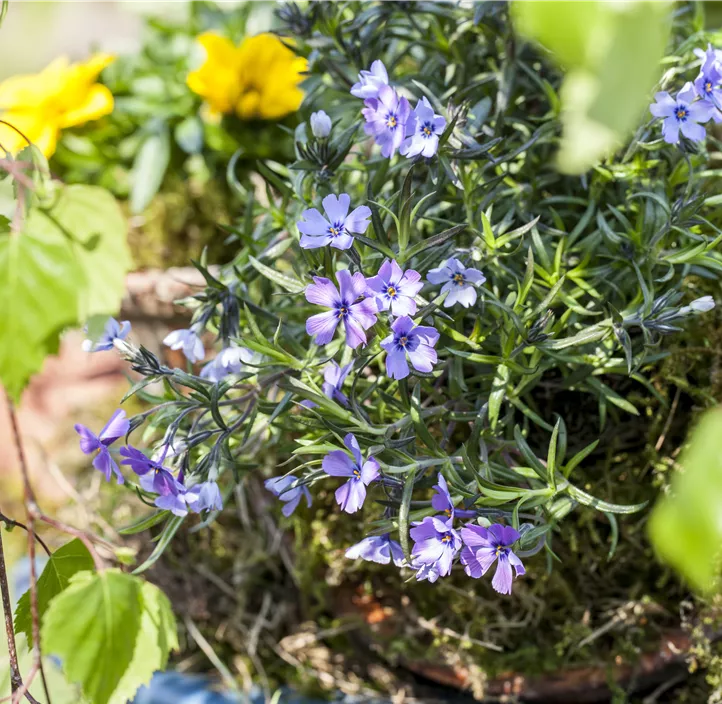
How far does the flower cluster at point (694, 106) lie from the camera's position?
646 mm

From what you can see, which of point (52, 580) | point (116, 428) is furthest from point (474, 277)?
point (52, 580)

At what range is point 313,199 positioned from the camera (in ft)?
2.47

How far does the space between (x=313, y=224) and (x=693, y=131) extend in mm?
335

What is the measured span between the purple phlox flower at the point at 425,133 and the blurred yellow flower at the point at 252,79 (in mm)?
686

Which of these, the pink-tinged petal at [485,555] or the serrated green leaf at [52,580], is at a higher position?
the pink-tinged petal at [485,555]

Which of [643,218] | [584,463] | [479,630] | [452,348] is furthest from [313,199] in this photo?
[479,630]

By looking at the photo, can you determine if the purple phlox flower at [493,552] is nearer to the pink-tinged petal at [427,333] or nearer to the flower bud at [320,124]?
the pink-tinged petal at [427,333]

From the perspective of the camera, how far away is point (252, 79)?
4.30ft

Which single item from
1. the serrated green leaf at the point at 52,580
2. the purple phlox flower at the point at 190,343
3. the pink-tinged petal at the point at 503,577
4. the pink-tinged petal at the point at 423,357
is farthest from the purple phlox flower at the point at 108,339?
the pink-tinged petal at the point at 503,577

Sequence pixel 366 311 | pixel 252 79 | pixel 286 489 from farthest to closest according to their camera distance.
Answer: pixel 252 79 < pixel 286 489 < pixel 366 311

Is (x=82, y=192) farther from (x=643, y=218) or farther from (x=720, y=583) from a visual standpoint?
(x=720, y=583)

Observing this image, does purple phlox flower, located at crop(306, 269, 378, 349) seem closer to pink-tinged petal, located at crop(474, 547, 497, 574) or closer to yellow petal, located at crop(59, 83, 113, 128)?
pink-tinged petal, located at crop(474, 547, 497, 574)

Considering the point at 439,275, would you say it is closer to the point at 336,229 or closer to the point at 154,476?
the point at 336,229

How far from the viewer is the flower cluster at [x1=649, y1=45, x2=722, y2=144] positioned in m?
0.65
